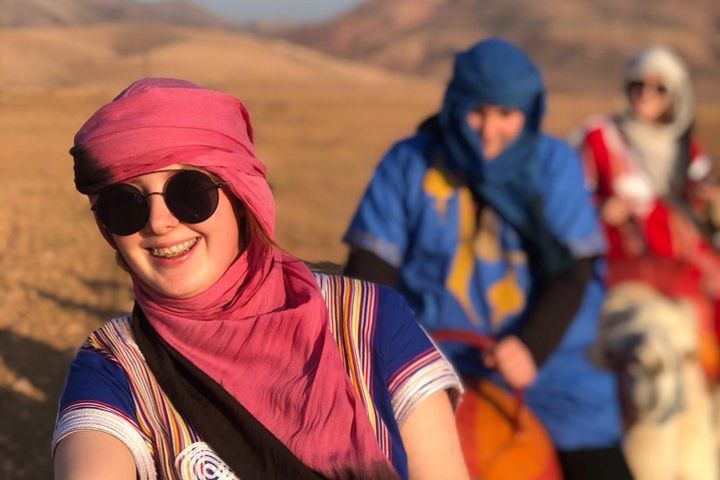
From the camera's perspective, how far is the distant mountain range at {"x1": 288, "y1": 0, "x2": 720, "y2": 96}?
78.1 metres

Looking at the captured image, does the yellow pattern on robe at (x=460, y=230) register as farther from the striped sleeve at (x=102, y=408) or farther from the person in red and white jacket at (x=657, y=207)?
the striped sleeve at (x=102, y=408)

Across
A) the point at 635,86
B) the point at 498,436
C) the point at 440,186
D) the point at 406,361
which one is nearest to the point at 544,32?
the point at 635,86

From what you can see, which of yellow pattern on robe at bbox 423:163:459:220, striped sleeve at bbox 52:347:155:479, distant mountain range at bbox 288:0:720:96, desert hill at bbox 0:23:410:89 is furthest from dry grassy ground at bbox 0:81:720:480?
distant mountain range at bbox 288:0:720:96

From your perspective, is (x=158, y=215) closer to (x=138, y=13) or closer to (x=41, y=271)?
(x=41, y=271)

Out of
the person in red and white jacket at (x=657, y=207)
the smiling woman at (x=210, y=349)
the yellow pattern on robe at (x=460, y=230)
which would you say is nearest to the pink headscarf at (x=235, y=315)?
the smiling woman at (x=210, y=349)

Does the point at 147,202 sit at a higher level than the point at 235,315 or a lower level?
higher

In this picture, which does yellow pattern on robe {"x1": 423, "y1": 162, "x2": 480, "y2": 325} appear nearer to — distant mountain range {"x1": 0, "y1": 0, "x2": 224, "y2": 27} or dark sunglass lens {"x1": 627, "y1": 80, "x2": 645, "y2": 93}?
dark sunglass lens {"x1": 627, "y1": 80, "x2": 645, "y2": 93}

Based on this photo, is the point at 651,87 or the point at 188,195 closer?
the point at 188,195

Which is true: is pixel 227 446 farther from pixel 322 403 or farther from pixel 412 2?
pixel 412 2

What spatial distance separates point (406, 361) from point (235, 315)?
0.35m

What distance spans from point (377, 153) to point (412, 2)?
10084 centimetres

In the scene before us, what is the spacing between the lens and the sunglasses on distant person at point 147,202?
1786 mm

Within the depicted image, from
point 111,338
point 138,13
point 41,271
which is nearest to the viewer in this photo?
point 111,338

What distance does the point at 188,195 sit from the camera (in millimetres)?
1802
